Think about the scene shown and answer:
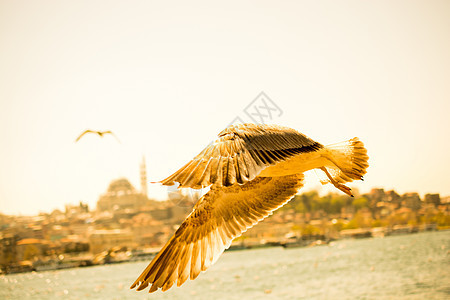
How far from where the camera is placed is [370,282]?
31.8 meters

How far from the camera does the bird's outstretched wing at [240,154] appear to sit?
85.6 inches

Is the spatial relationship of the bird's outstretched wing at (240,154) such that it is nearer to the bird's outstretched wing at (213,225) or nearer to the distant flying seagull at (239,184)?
the distant flying seagull at (239,184)

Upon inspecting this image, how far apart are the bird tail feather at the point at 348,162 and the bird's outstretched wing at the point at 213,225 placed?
399 millimetres

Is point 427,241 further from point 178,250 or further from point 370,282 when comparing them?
point 178,250

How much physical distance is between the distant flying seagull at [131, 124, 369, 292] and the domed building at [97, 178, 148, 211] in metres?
69.2

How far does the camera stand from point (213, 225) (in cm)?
366

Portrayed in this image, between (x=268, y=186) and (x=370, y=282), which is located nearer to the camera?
(x=268, y=186)

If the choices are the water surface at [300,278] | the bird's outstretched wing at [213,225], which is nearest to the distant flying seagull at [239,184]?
the bird's outstretched wing at [213,225]

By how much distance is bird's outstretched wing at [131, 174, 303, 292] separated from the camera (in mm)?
3348

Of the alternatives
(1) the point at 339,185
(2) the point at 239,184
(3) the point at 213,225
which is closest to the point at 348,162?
(1) the point at 339,185

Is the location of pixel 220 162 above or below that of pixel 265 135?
below

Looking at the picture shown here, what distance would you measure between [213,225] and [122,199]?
72587 mm

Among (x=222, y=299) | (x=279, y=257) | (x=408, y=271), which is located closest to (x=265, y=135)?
(x=222, y=299)

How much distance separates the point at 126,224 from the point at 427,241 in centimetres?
3622
